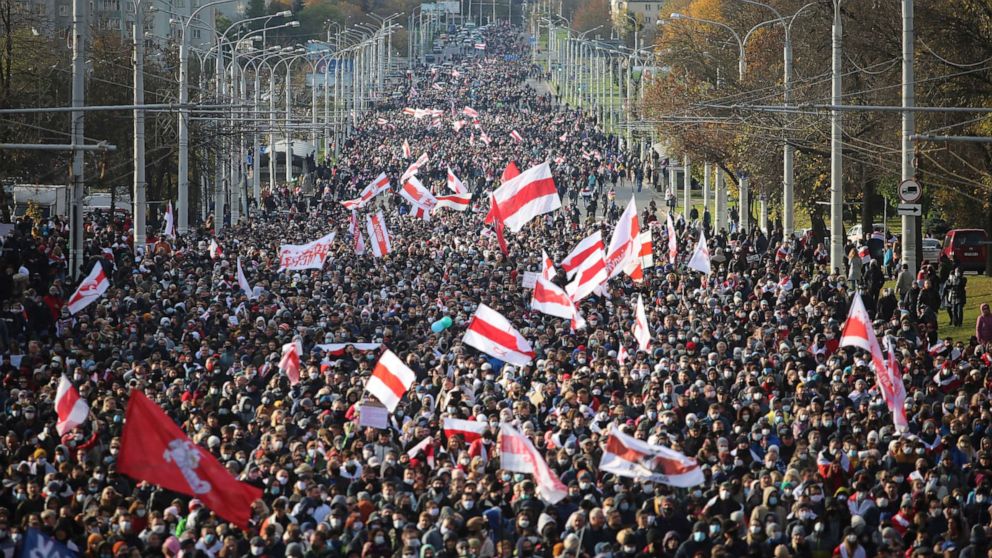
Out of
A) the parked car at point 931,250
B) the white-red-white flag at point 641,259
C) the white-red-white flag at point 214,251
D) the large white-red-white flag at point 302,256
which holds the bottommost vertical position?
the parked car at point 931,250

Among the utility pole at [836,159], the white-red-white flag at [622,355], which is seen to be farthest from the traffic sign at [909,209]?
the white-red-white flag at [622,355]

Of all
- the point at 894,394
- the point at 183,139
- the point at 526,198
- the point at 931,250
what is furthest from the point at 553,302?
the point at 931,250

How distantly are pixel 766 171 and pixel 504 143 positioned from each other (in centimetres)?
4681

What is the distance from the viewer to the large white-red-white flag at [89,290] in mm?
28109

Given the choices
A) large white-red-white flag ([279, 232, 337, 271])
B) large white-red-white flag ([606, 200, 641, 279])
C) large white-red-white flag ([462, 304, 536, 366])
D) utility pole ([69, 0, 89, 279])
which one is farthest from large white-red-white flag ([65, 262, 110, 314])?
large white-red-white flag ([606, 200, 641, 279])

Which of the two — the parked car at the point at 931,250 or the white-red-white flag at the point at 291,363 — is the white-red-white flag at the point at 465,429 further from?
the parked car at the point at 931,250

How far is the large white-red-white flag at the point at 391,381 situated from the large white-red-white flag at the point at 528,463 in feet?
12.8

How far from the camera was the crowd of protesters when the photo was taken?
15.2 metres

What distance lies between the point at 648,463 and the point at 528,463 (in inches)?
38.0

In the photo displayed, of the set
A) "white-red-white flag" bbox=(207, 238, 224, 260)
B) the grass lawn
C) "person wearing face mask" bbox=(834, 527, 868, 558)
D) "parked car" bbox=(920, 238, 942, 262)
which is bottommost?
"parked car" bbox=(920, 238, 942, 262)

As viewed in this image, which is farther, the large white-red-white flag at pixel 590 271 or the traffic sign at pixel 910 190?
the traffic sign at pixel 910 190

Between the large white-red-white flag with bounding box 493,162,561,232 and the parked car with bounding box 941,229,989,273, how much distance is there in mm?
11333

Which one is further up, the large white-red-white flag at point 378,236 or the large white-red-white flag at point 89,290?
the large white-red-white flag at point 89,290

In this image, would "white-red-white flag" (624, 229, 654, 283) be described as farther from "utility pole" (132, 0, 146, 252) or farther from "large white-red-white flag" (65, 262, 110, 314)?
"utility pole" (132, 0, 146, 252)
